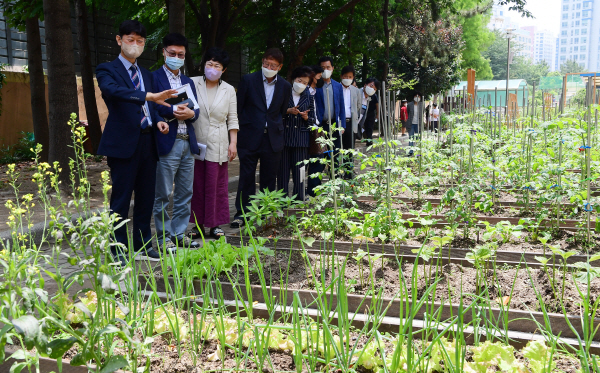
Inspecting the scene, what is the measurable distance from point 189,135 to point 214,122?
1.53 feet

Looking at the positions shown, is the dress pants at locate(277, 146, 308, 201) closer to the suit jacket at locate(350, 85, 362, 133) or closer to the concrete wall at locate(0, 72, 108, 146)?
the suit jacket at locate(350, 85, 362, 133)

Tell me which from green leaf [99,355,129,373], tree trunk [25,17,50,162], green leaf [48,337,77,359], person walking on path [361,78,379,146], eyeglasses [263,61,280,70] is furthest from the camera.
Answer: tree trunk [25,17,50,162]

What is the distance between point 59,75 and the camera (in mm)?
7711

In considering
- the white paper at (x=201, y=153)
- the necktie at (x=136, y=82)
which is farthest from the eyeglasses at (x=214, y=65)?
the necktie at (x=136, y=82)

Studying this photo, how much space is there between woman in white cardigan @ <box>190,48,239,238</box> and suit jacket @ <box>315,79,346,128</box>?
2488 millimetres

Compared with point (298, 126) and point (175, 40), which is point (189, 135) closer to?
point (175, 40)

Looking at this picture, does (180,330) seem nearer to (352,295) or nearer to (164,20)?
(352,295)

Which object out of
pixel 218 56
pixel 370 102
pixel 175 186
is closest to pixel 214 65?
pixel 218 56

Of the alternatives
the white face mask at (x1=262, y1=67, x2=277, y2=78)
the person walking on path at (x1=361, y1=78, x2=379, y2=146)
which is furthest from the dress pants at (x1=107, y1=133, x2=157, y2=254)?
the person walking on path at (x1=361, y1=78, x2=379, y2=146)

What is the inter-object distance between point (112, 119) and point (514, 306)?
310 cm

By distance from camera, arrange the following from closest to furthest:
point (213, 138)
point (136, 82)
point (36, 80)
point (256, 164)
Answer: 1. point (136, 82)
2. point (213, 138)
3. point (256, 164)
4. point (36, 80)

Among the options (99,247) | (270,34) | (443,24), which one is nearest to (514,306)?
(99,247)

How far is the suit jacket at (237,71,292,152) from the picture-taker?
607cm

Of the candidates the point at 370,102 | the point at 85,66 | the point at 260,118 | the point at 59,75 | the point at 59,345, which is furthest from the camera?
the point at 85,66
